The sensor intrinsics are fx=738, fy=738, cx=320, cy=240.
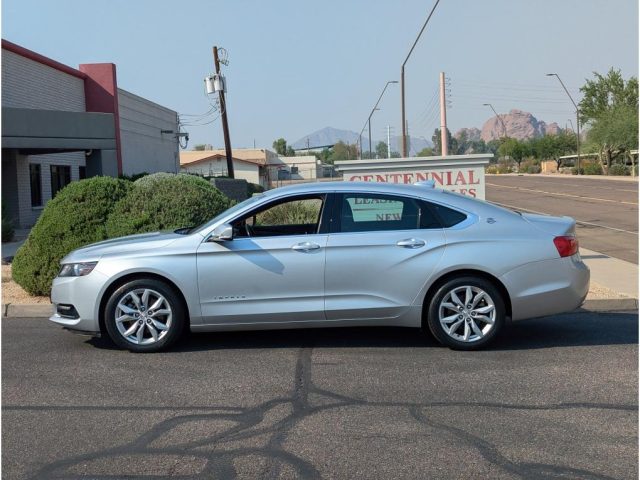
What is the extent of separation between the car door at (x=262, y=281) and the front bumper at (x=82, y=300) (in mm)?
1001

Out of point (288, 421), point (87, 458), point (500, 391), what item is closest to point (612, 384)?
point (500, 391)

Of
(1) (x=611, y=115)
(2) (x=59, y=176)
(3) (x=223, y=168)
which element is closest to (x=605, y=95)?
(1) (x=611, y=115)

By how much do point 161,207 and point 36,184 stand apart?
16709mm

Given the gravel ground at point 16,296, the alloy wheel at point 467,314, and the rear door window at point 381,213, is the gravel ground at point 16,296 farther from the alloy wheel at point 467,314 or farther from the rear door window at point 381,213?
the alloy wheel at point 467,314

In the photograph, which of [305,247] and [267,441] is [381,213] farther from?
[267,441]

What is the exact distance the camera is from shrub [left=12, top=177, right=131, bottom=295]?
10.3 m

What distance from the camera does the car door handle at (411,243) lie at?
703 cm

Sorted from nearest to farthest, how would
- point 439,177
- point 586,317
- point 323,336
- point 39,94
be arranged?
1. point 323,336
2. point 586,317
3. point 439,177
4. point 39,94

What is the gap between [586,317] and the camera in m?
8.84

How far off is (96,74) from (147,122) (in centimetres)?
856

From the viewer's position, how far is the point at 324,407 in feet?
17.9

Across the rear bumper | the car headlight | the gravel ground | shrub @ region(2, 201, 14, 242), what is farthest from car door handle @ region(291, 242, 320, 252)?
shrub @ region(2, 201, 14, 242)

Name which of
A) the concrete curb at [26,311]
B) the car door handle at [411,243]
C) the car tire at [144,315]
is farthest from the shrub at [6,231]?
the car door handle at [411,243]

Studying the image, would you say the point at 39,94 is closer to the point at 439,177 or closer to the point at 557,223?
the point at 439,177
